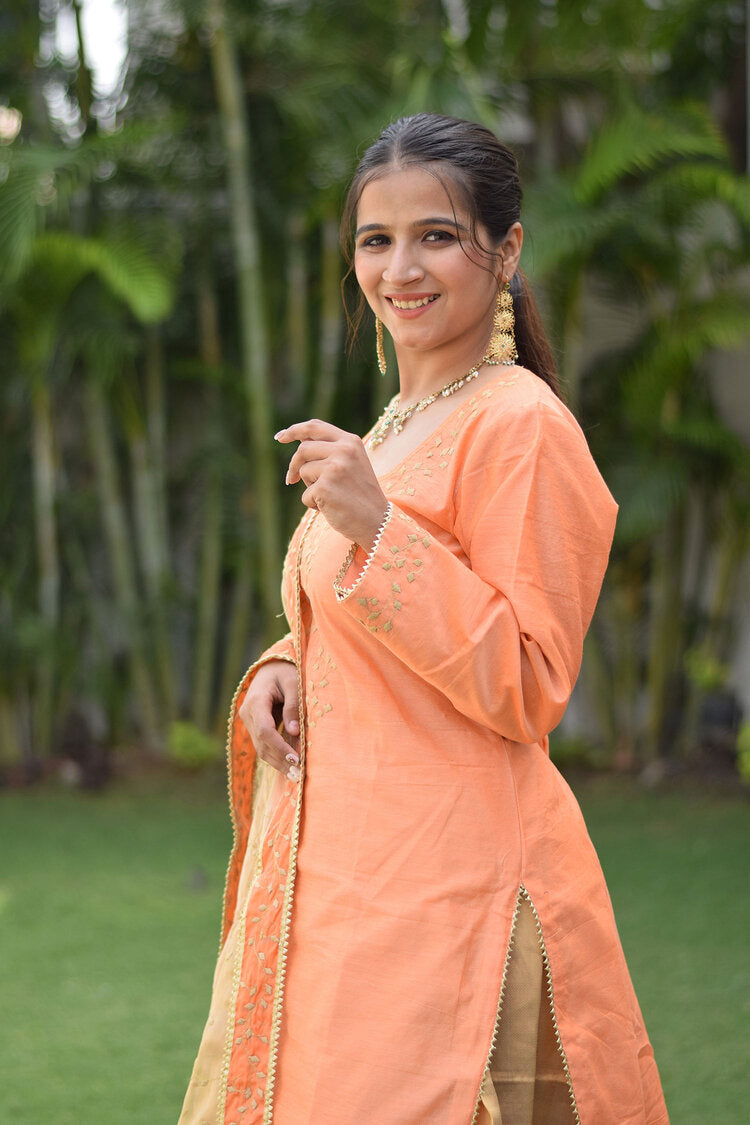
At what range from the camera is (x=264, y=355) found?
5.49 meters

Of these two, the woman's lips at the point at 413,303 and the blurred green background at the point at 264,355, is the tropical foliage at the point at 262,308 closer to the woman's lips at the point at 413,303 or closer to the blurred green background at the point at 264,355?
the blurred green background at the point at 264,355

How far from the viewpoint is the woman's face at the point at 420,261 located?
140 cm

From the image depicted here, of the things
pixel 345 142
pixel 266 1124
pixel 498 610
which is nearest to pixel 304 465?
pixel 498 610

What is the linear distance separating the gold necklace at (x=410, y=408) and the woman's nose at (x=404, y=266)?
145mm

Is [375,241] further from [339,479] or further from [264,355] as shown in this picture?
[264,355]

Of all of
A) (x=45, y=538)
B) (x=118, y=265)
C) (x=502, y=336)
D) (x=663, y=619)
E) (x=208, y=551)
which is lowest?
(x=663, y=619)

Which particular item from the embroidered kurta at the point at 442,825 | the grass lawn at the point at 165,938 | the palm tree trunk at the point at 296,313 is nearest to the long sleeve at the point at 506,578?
the embroidered kurta at the point at 442,825

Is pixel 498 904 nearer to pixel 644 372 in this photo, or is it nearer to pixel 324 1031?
pixel 324 1031

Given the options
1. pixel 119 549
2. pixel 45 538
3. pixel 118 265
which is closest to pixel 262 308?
pixel 118 265

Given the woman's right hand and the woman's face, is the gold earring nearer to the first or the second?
the woman's face

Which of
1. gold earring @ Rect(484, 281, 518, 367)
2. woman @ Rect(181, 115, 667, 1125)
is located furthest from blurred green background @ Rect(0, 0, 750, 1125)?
gold earring @ Rect(484, 281, 518, 367)

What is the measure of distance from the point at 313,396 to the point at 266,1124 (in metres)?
4.74

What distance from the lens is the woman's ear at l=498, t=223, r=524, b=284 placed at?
146 cm

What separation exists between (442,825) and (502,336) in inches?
22.9
